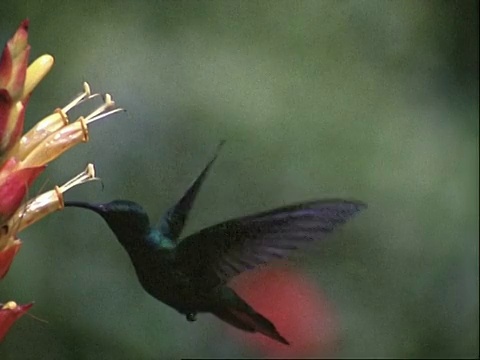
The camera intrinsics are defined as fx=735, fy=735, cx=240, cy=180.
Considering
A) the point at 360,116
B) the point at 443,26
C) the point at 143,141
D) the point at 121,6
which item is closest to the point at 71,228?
the point at 143,141

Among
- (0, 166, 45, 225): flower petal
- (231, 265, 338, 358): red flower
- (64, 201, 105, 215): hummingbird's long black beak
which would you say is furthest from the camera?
(231, 265, 338, 358): red flower

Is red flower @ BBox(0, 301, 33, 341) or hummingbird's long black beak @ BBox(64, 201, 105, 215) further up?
hummingbird's long black beak @ BBox(64, 201, 105, 215)

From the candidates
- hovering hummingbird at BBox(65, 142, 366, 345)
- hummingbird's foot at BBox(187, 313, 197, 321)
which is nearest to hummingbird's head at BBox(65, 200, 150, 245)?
hovering hummingbird at BBox(65, 142, 366, 345)

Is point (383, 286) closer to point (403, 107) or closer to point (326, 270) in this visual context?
point (326, 270)

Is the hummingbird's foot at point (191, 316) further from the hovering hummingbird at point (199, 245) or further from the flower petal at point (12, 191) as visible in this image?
the flower petal at point (12, 191)

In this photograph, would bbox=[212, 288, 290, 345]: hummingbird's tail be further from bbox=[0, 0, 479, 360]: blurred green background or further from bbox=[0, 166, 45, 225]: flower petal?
bbox=[0, 166, 45, 225]: flower petal

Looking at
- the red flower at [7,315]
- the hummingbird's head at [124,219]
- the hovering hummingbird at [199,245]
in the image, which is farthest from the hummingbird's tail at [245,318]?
the red flower at [7,315]

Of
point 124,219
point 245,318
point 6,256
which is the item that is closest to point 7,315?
point 6,256
